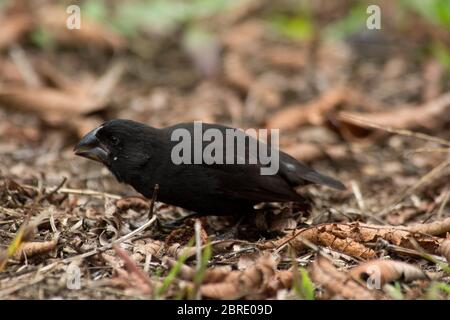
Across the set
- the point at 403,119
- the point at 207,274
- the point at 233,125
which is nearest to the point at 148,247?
Answer: the point at 207,274

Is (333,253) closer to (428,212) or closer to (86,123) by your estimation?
(428,212)

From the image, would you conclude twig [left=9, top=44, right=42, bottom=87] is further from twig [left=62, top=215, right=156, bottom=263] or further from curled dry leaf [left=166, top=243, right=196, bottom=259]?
curled dry leaf [left=166, top=243, right=196, bottom=259]

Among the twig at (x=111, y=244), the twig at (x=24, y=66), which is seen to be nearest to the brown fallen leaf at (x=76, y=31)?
the twig at (x=24, y=66)

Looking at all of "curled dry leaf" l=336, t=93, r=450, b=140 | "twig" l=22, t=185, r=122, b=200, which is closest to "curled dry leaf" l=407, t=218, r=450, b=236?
"twig" l=22, t=185, r=122, b=200

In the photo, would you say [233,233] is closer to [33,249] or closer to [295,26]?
[33,249]
